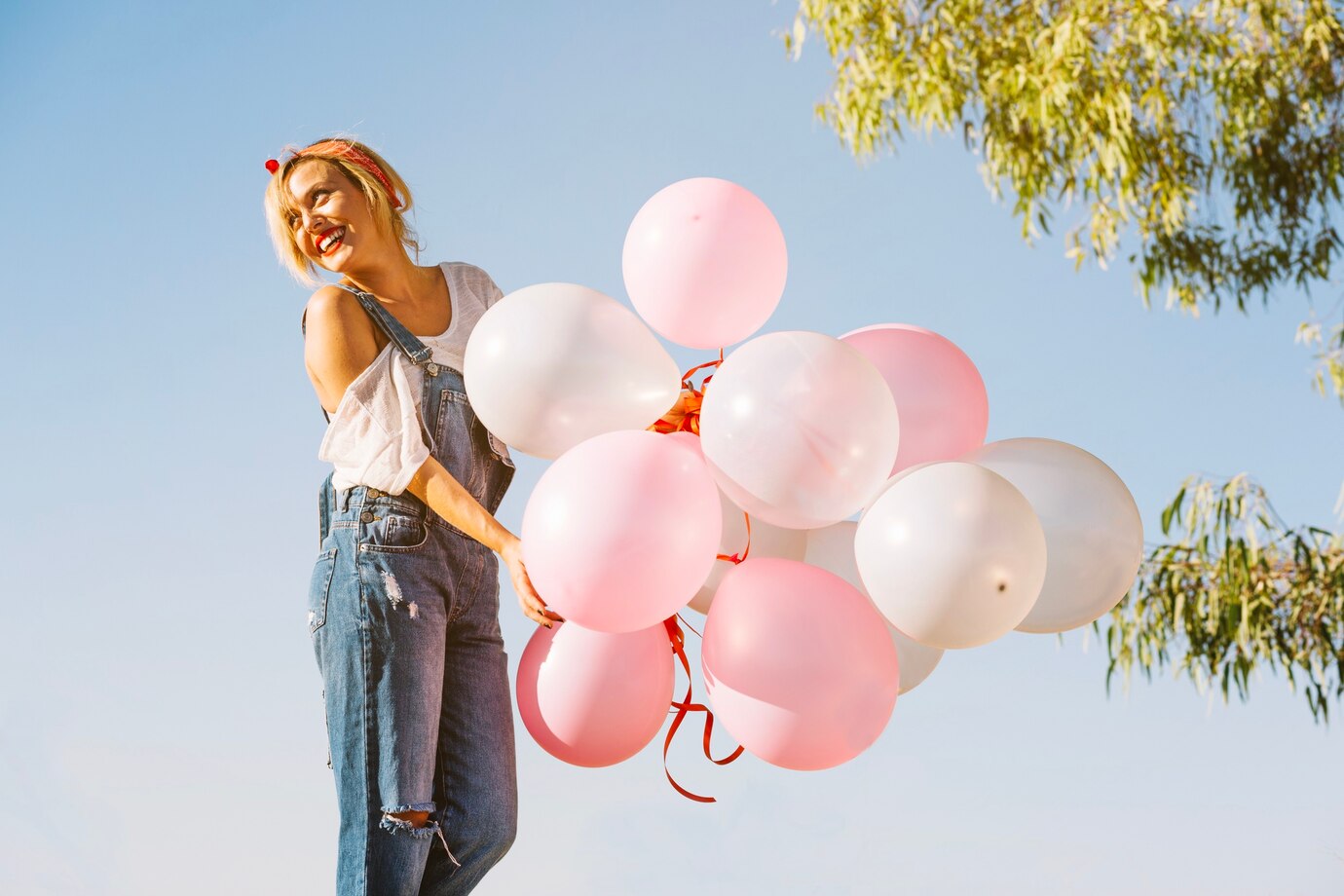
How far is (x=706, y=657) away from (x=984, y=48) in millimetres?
3632

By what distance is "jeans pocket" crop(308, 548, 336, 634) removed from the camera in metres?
1.43

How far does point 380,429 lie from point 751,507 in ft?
1.43

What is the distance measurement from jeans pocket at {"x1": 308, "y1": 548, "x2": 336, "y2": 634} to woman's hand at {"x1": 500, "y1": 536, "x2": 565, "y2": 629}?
8.6 inches

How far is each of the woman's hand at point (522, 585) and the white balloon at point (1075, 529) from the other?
0.55m

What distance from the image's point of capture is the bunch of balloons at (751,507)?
1.26m

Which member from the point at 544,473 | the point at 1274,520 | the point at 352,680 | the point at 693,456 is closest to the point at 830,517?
the point at 693,456

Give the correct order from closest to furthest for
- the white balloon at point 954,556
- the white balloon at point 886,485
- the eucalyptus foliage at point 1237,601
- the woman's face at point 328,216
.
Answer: the white balloon at point 954,556 → the white balloon at point 886,485 → the woman's face at point 328,216 → the eucalyptus foliage at point 1237,601

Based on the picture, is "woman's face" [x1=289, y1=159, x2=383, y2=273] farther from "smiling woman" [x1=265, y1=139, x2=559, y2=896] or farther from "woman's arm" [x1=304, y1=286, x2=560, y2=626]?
"woman's arm" [x1=304, y1=286, x2=560, y2=626]

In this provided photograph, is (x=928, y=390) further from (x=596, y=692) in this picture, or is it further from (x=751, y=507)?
(x=596, y=692)

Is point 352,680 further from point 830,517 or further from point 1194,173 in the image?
point 1194,173

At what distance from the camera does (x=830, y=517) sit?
53.7 inches

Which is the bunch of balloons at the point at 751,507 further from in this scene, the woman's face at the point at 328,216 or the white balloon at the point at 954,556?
the woman's face at the point at 328,216

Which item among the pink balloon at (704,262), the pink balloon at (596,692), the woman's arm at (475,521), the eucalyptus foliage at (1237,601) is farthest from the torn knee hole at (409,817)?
the eucalyptus foliage at (1237,601)

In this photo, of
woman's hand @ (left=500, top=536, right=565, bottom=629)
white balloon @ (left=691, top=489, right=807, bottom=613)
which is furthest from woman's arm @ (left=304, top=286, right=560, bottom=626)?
white balloon @ (left=691, top=489, right=807, bottom=613)
